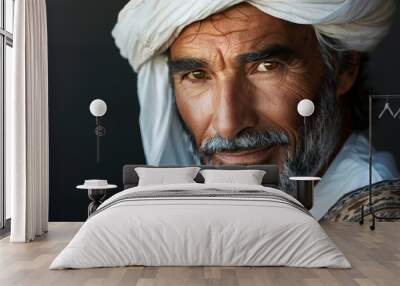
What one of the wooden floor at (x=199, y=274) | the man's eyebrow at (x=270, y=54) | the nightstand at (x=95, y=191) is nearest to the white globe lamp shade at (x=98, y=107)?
the nightstand at (x=95, y=191)

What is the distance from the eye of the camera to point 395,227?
7723 millimetres


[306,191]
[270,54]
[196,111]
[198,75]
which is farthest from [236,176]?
[270,54]

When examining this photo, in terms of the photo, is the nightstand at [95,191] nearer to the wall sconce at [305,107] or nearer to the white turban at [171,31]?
the white turban at [171,31]

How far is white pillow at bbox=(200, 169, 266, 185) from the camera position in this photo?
7.30m

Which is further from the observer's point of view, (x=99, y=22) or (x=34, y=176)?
(x=99, y=22)

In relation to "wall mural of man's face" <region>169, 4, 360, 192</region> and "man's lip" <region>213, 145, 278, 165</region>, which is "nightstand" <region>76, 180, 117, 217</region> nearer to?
Result: "wall mural of man's face" <region>169, 4, 360, 192</region>

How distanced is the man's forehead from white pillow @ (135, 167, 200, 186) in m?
1.66

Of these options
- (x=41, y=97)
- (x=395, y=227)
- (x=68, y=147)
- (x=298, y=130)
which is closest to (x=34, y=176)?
(x=41, y=97)

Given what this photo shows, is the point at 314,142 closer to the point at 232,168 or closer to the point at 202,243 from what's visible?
the point at 232,168

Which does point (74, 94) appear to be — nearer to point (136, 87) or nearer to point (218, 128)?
point (136, 87)

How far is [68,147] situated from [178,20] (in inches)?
86.4

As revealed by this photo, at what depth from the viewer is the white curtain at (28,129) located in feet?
21.4

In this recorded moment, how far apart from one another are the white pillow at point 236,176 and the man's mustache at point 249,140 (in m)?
0.58

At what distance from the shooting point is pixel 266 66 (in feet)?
26.2
